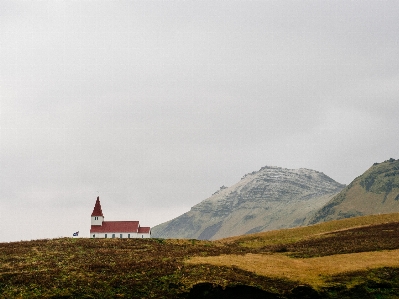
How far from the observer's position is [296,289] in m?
40.7

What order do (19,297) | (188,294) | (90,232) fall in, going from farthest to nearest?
(90,232), (188,294), (19,297)

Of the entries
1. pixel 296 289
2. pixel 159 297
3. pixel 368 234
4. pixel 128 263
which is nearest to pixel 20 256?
pixel 128 263

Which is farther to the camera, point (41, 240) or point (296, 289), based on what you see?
point (41, 240)

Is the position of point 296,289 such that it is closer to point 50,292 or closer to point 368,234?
point 50,292

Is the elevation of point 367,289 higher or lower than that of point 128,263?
lower

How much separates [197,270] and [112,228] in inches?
3440

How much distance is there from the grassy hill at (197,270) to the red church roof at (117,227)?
2555 inches

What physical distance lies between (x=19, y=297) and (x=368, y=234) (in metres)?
51.2

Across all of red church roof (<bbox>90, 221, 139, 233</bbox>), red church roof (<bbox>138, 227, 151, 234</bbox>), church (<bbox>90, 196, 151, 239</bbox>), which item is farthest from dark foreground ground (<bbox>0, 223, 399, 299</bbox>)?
red church roof (<bbox>138, 227, 151, 234</bbox>)

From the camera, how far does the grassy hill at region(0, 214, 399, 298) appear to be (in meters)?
40.1

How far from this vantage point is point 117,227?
128625 mm

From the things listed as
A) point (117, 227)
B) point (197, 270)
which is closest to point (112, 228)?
point (117, 227)

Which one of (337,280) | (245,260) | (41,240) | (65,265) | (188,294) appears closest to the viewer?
(188,294)

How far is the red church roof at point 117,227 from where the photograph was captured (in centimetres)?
12738
